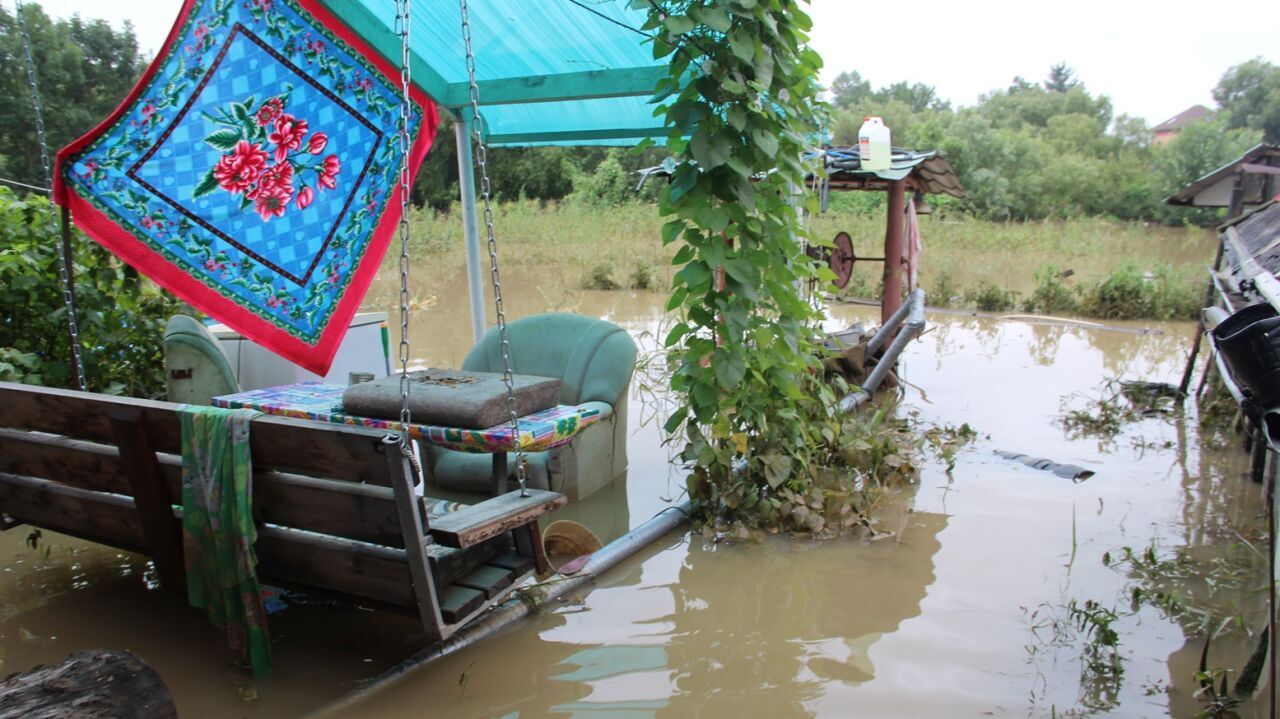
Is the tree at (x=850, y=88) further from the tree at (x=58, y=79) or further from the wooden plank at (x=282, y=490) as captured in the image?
the wooden plank at (x=282, y=490)

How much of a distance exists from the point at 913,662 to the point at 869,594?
2.07 ft

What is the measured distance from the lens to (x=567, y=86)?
193 inches

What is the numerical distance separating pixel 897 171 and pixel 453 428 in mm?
5341

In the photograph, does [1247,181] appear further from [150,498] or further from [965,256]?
[150,498]

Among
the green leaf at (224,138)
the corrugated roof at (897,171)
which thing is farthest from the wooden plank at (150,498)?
the corrugated roof at (897,171)

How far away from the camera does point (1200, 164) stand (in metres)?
24.8

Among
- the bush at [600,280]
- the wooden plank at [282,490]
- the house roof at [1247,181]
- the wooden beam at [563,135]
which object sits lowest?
the wooden plank at [282,490]

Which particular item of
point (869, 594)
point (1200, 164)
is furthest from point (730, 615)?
point (1200, 164)

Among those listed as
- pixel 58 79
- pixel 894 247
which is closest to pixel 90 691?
pixel 894 247

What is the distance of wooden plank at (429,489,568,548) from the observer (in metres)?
2.64

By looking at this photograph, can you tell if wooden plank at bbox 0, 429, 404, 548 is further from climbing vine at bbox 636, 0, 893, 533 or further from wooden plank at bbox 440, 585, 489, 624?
climbing vine at bbox 636, 0, 893, 533

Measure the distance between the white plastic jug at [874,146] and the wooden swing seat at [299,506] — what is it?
5148 millimetres

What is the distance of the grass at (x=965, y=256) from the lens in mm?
12812

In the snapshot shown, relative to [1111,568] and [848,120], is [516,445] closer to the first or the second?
[1111,568]
